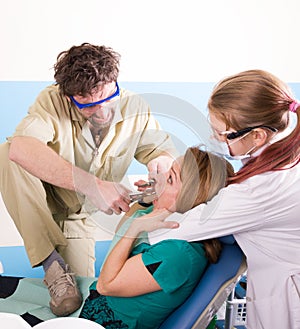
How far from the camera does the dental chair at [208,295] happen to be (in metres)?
1.38

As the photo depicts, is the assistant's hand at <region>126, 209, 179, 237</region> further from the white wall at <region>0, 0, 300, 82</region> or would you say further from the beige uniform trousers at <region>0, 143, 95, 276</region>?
the white wall at <region>0, 0, 300, 82</region>

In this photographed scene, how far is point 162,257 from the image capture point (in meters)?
1.36

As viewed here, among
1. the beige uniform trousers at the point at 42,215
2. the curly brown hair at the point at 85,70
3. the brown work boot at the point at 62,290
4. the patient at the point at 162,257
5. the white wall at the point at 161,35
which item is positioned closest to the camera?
the patient at the point at 162,257

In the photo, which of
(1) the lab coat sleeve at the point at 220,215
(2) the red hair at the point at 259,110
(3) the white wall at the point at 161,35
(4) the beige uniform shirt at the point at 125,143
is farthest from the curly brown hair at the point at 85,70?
(3) the white wall at the point at 161,35

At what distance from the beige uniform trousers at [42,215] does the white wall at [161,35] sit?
0.79m

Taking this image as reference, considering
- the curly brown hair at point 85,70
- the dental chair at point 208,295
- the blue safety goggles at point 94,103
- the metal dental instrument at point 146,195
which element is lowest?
the dental chair at point 208,295

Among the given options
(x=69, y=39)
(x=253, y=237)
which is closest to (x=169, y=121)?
(x=253, y=237)

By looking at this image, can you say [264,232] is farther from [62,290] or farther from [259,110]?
[62,290]

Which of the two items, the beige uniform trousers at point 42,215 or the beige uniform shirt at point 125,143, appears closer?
the beige uniform shirt at point 125,143

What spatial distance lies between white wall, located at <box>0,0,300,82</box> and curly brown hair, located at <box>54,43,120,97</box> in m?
0.77

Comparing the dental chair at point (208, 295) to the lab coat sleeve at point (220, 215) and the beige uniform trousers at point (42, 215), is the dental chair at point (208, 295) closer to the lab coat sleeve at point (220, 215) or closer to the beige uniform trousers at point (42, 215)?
the lab coat sleeve at point (220, 215)

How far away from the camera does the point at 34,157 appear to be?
1.88m

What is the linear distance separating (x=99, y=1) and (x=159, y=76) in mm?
488

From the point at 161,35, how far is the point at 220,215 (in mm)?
1855
